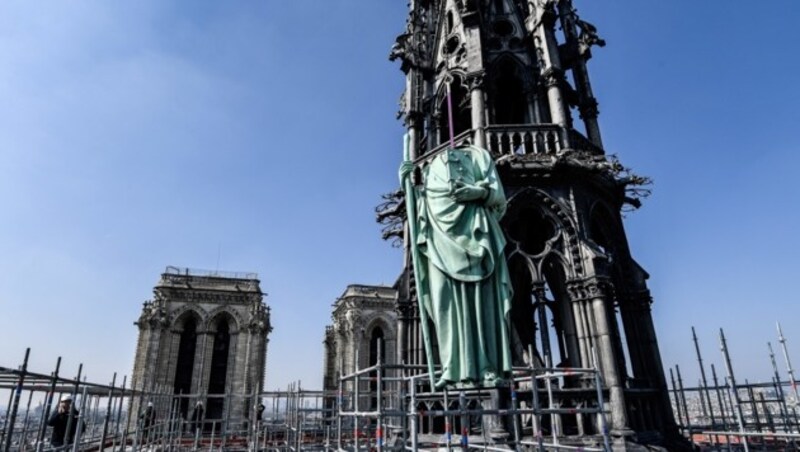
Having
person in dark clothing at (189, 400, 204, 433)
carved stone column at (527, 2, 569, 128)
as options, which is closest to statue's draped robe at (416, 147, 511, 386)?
carved stone column at (527, 2, 569, 128)

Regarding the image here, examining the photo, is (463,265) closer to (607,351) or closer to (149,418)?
(607,351)

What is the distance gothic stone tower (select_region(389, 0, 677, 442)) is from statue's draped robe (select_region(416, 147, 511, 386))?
4.21 metres

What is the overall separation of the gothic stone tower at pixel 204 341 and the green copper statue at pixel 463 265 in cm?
2633

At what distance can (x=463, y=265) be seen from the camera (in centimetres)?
667

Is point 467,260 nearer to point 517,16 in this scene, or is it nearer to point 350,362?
point 517,16

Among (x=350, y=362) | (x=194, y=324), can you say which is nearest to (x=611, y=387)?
(x=350, y=362)

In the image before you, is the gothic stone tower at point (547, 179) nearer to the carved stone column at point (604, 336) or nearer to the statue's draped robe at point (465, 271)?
the carved stone column at point (604, 336)

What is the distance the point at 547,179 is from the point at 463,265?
7.33 meters

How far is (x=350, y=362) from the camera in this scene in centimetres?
3378

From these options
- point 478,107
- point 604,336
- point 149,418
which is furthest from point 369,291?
point 604,336

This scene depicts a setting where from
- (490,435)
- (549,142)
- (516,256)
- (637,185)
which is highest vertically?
(549,142)

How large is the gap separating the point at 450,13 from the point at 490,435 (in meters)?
16.1

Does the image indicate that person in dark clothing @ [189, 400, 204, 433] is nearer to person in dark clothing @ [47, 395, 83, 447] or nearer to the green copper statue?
person in dark clothing @ [47, 395, 83, 447]

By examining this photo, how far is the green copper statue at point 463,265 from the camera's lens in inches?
247
